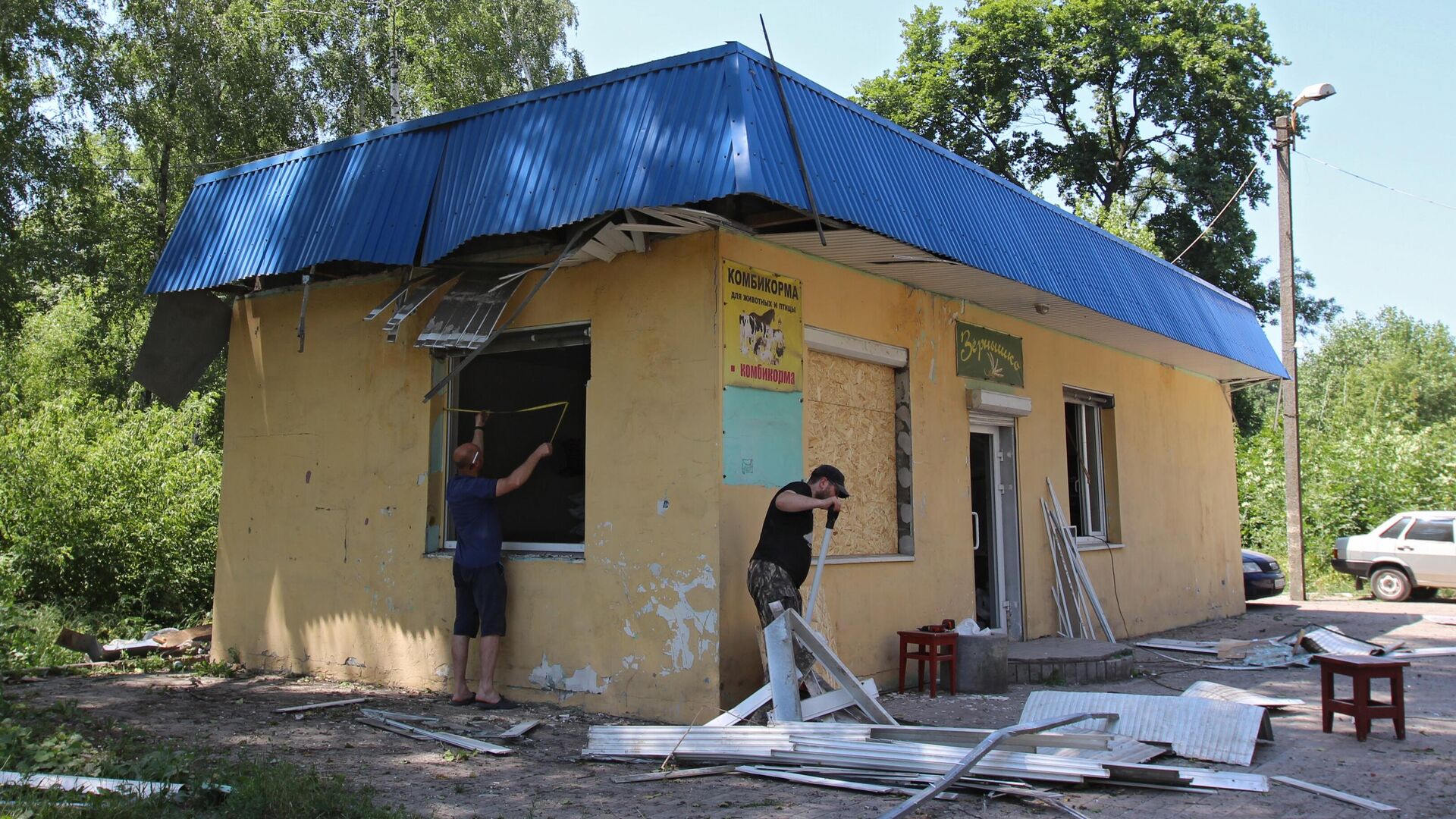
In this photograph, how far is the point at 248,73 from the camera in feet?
65.4

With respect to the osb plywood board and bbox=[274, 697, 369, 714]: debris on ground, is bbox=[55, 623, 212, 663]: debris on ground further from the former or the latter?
the osb plywood board

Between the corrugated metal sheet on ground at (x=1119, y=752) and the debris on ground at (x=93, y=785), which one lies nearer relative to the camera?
the debris on ground at (x=93, y=785)

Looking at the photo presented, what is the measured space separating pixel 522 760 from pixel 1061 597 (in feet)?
22.6

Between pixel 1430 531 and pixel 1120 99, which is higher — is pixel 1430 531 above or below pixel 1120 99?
below

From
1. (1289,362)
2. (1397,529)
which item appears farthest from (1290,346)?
(1397,529)

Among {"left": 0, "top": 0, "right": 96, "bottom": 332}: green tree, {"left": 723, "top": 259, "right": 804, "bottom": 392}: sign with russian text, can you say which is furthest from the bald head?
{"left": 0, "top": 0, "right": 96, "bottom": 332}: green tree

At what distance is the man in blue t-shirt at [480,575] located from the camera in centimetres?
728

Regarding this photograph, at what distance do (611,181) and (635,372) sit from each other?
1385mm

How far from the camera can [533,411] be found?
8.09m

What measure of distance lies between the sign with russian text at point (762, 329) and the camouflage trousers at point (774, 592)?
1.25 m

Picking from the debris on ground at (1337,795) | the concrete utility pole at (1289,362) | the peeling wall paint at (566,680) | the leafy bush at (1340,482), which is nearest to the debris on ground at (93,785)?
the peeling wall paint at (566,680)

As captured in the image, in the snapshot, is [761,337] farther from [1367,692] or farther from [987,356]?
[1367,692]

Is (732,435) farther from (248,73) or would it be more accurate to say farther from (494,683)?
(248,73)

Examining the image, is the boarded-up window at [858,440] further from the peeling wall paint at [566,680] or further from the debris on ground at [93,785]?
the debris on ground at [93,785]
